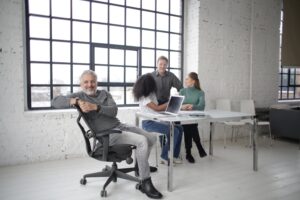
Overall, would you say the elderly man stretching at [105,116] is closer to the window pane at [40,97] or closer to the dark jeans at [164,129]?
the dark jeans at [164,129]

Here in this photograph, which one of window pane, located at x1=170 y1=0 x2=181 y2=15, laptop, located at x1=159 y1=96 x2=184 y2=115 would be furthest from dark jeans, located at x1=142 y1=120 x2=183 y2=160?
window pane, located at x1=170 y1=0 x2=181 y2=15

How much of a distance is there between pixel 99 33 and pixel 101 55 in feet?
1.19

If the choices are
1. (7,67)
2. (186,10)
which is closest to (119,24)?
(186,10)

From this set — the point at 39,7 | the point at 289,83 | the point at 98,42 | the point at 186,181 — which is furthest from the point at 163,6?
the point at 289,83

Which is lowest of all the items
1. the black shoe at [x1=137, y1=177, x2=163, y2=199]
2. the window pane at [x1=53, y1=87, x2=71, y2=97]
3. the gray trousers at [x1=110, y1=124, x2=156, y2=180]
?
the black shoe at [x1=137, y1=177, x2=163, y2=199]

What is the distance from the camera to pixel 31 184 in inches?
126

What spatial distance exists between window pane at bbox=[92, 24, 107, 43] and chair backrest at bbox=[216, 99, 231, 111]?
2.58 meters

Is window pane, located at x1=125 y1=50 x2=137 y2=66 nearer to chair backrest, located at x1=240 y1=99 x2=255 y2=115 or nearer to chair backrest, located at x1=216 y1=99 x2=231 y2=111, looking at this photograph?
chair backrest, located at x1=216 y1=99 x2=231 y2=111

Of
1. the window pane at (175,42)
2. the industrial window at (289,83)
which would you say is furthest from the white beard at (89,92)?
the industrial window at (289,83)

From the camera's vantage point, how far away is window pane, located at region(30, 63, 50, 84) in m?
4.16

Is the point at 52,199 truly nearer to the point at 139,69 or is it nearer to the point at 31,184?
the point at 31,184

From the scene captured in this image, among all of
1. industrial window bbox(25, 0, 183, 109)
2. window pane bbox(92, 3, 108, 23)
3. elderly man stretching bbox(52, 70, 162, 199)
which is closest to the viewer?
elderly man stretching bbox(52, 70, 162, 199)

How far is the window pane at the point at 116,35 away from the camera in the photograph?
4797mm

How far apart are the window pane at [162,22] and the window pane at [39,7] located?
81.7 inches
